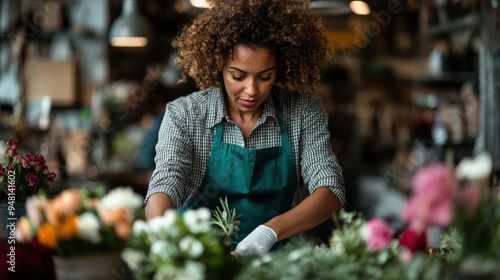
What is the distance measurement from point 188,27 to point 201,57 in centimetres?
18

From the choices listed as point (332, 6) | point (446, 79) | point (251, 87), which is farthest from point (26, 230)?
point (446, 79)

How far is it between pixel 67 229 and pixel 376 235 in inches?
21.7

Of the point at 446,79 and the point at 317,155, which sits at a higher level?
the point at 446,79

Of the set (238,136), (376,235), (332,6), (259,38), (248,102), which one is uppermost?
(332,6)

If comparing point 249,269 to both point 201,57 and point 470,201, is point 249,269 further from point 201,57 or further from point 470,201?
point 201,57

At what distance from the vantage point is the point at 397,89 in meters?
7.88

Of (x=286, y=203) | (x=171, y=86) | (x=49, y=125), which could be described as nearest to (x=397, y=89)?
(x=171, y=86)

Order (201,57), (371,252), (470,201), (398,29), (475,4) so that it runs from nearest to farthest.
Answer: (470,201) → (371,252) → (201,57) → (475,4) → (398,29)

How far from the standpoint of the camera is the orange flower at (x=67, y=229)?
4.38 ft

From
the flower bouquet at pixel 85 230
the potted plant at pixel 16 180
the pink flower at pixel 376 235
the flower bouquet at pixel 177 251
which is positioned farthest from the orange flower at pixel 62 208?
the potted plant at pixel 16 180

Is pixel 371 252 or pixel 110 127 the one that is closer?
pixel 371 252

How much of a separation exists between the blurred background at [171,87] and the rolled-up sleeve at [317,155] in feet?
9.79

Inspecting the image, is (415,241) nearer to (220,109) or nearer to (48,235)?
(48,235)

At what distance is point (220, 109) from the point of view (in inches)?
92.6
